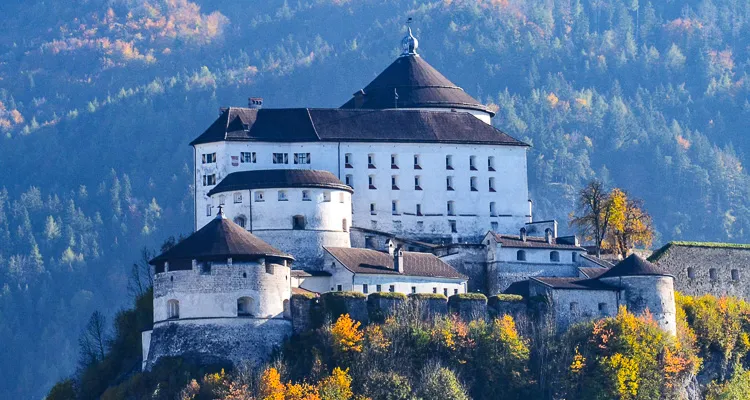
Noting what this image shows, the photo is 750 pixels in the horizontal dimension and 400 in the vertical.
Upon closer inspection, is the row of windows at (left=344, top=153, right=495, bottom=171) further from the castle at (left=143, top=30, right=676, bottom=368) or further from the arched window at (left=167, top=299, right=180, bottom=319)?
the arched window at (left=167, top=299, right=180, bottom=319)

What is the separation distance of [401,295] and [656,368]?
13.2 meters

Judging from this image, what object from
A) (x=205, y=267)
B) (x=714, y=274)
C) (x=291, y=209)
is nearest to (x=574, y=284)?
(x=714, y=274)

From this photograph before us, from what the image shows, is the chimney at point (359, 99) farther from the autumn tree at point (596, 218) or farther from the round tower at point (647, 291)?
the round tower at point (647, 291)

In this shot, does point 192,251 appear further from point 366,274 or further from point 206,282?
point 366,274

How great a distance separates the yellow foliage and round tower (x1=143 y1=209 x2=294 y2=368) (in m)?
2.77

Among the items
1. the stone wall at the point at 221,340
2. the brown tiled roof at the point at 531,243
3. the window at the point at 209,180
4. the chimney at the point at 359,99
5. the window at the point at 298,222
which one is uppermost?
the chimney at the point at 359,99

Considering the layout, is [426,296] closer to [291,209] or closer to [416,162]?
[291,209]

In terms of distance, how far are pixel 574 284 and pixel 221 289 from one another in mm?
18548

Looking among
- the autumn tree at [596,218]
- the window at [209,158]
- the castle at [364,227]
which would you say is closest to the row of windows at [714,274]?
the autumn tree at [596,218]

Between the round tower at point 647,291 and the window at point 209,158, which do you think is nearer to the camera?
the round tower at point 647,291

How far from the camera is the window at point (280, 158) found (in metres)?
109

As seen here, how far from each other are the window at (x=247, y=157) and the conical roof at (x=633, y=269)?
20392 millimetres

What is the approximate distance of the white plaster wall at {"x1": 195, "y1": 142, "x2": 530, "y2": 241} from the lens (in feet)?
359

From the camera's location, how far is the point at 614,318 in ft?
327
